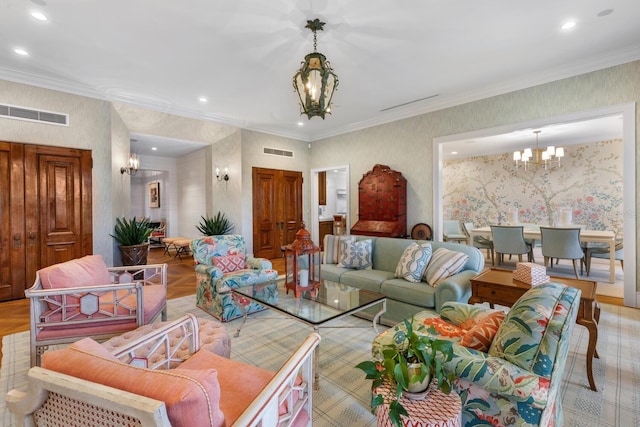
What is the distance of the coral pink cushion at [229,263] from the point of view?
359 cm

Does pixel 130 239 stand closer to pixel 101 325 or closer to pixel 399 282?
pixel 101 325

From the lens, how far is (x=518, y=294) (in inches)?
84.7

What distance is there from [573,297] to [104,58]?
479 cm

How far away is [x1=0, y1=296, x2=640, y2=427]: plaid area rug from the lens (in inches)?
68.3

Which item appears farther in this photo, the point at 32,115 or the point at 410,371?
the point at 32,115

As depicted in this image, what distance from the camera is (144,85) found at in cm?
409

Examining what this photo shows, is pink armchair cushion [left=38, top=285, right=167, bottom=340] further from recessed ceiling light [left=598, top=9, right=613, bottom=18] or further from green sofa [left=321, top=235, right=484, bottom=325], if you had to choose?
recessed ceiling light [left=598, top=9, right=613, bottom=18]

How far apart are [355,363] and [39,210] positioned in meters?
4.62

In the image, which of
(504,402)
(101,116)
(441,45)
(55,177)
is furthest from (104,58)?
(504,402)

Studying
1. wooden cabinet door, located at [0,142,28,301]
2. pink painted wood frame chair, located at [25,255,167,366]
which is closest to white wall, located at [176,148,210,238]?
wooden cabinet door, located at [0,142,28,301]

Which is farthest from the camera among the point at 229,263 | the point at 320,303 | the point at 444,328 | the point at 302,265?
the point at 229,263

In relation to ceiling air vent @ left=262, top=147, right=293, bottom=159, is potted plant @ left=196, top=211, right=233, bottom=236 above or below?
below

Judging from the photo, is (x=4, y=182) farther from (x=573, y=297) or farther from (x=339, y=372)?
(x=573, y=297)

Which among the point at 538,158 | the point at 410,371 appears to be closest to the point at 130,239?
the point at 410,371
